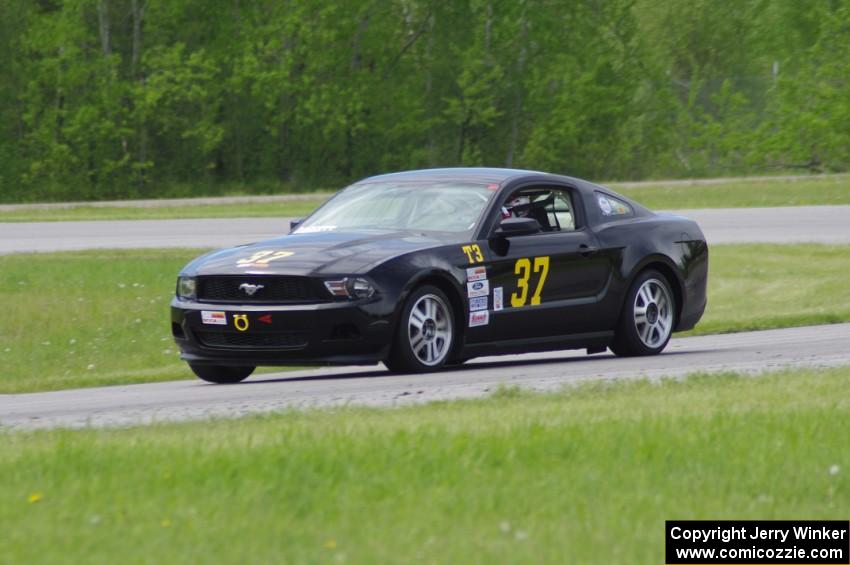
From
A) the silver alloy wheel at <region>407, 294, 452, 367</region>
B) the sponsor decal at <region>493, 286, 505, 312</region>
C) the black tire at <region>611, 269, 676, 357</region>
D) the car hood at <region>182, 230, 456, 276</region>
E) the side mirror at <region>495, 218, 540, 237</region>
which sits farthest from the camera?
the black tire at <region>611, 269, 676, 357</region>

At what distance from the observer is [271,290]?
419 inches

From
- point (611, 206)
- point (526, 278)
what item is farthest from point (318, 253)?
point (611, 206)

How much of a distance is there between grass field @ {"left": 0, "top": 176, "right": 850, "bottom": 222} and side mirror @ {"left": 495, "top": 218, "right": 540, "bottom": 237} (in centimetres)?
2086

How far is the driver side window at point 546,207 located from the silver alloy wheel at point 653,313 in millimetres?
854

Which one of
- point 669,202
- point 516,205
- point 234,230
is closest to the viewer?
point 516,205

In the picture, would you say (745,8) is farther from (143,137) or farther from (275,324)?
(275,324)

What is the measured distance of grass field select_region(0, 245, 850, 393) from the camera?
1580 centimetres

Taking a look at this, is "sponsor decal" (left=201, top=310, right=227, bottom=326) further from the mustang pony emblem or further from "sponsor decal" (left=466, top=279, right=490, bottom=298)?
"sponsor decal" (left=466, top=279, right=490, bottom=298)

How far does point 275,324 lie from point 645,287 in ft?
11.3

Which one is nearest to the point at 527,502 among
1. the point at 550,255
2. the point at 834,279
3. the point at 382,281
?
the point at 382,281

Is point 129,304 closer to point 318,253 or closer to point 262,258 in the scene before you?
point 262,258

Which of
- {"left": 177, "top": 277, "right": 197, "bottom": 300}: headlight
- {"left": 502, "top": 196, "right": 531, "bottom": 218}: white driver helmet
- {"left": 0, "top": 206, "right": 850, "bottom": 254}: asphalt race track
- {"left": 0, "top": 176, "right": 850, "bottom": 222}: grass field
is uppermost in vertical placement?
{"left": 502, "top": 196, "right": 531, "bottom": 218}: white driver helmet

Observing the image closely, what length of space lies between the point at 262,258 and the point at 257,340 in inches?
23.6

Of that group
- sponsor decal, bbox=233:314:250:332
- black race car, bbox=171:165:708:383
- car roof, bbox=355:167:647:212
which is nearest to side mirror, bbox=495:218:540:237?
black race car, bbox=171:165:708:383
